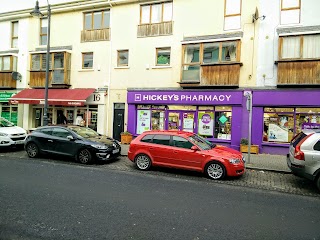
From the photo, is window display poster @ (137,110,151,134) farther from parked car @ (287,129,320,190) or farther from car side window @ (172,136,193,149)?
parked car @ (287,129,320,190)

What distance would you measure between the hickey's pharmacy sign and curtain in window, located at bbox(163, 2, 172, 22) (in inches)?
182

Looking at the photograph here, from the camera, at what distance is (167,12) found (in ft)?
53.1

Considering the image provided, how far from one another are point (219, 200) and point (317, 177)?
300 centimetres

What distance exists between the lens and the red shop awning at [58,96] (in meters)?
16.6

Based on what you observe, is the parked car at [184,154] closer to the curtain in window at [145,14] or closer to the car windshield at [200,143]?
the car windshield at [200,143]

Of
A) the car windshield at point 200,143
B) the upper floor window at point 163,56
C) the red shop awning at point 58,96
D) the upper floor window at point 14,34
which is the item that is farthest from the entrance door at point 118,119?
the upper floor window at point 14,34

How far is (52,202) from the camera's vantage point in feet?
18.5

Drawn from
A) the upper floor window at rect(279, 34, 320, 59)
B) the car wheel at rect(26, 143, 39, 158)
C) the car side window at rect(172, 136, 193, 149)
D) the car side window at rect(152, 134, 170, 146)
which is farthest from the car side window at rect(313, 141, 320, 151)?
the car wheel at rect(26, 143, 39, 158)

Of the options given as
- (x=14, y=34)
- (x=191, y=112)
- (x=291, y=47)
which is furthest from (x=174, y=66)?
(x=14, y=34)

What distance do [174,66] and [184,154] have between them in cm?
826

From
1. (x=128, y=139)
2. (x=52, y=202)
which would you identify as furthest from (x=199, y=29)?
(x=52, y=202)

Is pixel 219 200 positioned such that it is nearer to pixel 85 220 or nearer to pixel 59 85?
pixel 85 220

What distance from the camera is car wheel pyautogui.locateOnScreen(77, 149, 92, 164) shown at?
10.2 metres

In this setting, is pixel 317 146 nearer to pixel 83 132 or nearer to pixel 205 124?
pixel 205 124
